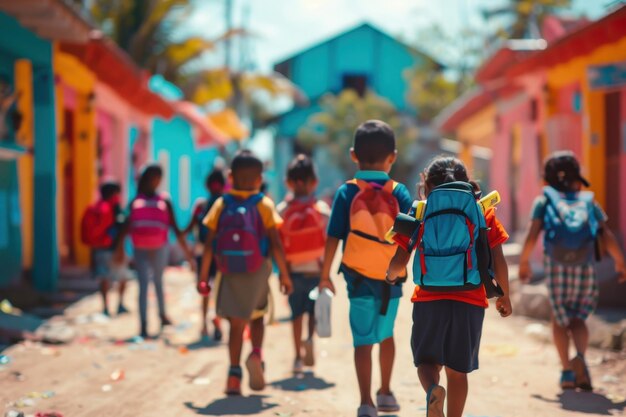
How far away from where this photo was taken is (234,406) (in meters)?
5.20

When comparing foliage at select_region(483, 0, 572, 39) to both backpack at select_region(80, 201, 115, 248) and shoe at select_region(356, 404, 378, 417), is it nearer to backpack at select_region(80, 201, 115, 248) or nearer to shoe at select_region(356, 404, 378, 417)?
backpack at select_region(80, 201, 115, 248)

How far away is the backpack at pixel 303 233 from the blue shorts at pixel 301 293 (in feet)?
0.47

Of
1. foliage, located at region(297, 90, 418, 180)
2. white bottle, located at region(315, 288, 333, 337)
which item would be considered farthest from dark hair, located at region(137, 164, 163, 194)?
foliage, located at region(297, 90, 418, 180)

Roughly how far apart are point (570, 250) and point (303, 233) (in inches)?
77.9

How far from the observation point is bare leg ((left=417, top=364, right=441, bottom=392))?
398 cm

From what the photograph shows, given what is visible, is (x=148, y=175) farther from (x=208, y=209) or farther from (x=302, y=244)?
(x=302, y=244)

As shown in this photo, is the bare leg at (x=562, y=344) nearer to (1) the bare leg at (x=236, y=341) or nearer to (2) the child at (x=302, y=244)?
(2) the child at (x=302, y=244)

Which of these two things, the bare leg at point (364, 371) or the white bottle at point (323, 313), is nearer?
the bare leg at point (364, 371)

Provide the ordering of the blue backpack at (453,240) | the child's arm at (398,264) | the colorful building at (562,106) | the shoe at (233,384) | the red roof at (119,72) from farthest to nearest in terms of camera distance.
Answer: the red roof at (119,72)
the colorful building at (562,106)
the shoe at (233,384)
the child's arm at (398,264)
the blue backpack at (453,240)

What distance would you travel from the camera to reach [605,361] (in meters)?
6.65

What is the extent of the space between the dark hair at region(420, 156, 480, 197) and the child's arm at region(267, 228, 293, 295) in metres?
1.66

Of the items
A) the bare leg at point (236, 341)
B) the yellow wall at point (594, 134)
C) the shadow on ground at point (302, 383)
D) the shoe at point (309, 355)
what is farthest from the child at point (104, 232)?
the yellow wall at point (594, 134)

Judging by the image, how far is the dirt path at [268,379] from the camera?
16.9 feet

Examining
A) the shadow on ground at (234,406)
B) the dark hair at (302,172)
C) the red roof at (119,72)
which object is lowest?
the shadow on ground at (234,406)
